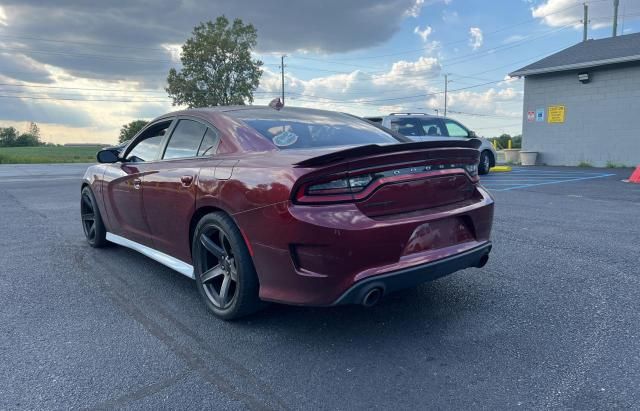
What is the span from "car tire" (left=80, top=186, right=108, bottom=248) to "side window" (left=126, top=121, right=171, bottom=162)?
981 millimetres

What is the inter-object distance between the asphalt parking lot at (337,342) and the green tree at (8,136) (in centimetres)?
8519

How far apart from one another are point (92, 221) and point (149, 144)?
162 cm

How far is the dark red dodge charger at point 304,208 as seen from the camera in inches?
104

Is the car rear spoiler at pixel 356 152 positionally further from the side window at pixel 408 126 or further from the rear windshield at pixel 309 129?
the side window at pixel 408 126

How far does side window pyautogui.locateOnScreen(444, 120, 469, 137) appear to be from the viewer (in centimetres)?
1321

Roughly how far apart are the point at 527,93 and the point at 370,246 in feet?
64.7

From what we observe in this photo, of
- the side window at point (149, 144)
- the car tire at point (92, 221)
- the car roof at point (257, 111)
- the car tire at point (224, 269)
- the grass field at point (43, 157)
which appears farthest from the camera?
the grass field at point (43, 157)

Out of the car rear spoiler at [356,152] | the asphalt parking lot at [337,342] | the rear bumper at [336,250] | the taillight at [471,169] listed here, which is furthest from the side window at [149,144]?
the taillight at [471,169]

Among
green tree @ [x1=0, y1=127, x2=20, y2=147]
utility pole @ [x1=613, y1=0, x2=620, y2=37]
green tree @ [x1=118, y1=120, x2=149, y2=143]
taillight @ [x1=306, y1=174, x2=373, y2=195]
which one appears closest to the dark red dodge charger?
taillight @ [x1=306, y1=174, x2=373, y2=195]

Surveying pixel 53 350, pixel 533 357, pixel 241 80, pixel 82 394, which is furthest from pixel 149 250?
pixel 241 80

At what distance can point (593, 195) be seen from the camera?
368 inches

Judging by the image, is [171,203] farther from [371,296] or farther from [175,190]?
[371,296]

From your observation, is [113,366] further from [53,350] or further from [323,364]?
[323,364]

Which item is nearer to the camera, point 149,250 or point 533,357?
point 533,357
